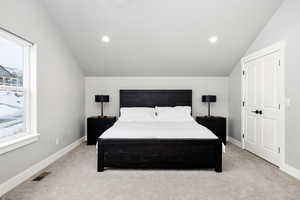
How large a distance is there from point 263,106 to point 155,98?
248 centimetres

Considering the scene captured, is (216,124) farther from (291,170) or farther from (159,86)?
(291,170)

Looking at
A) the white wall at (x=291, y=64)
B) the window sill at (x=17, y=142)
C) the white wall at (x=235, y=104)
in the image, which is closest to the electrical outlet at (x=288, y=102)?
the white wall at (x=291, y=64)

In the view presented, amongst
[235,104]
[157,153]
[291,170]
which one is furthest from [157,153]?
[235,104]

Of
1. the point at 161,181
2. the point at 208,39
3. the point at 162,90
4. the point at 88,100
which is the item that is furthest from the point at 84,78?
the point at 161,181

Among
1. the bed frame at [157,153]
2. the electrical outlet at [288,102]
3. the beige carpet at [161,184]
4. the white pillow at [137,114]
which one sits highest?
the electrical outlet at [288,102]

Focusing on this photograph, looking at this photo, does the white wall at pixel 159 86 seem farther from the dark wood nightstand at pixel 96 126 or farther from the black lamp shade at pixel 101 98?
the dark wood nightstand at pixel 96 126

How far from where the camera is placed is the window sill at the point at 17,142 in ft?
7.53

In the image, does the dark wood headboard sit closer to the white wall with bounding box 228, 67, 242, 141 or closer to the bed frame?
the white wall with bounding box 228, 67, 242, 141

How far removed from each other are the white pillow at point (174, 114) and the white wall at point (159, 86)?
704 millimetres

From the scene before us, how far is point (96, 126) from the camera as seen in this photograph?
4.71 m

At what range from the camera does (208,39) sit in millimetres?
4035

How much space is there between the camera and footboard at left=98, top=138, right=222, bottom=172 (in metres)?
2.99

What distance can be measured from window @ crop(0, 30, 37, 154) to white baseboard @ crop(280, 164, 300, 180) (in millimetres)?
3862

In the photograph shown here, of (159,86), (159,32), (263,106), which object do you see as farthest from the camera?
(159,86)
